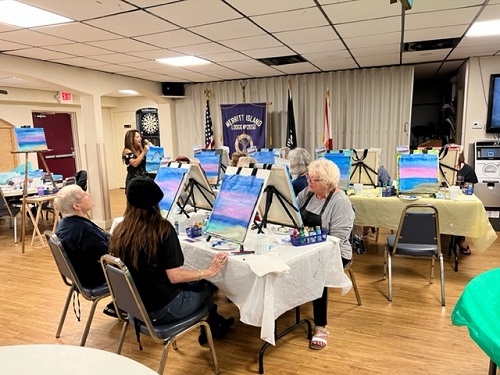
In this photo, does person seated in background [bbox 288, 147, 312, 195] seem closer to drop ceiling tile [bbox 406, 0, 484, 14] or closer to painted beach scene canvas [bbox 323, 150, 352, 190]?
painted beach scene canvas [bbox 323, 150, 352, 190]

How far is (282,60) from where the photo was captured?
5.38 metres

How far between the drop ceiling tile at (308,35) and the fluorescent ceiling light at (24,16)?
2119 mm

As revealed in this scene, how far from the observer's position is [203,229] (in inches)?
105

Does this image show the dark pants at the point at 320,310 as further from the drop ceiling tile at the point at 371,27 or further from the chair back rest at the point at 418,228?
the drop ceiling tile at the point at 371,27

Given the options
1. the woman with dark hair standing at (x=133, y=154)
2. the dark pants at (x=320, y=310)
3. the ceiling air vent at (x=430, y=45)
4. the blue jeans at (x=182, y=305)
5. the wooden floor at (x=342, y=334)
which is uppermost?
the ceiling air vent at (x=430, y=45)

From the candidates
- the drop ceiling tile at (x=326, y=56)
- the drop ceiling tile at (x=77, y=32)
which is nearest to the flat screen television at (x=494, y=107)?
the drop ceiling tile at (x=326, y=56)

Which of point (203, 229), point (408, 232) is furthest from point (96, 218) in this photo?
point (408, 232)

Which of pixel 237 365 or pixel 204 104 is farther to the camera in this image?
pixel 204 104

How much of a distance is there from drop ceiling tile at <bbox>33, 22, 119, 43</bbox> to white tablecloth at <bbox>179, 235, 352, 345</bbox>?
7.65 feet

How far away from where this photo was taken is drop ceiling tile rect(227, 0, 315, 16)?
9.30ft

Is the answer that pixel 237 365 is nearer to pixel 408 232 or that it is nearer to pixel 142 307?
pixel 142 307

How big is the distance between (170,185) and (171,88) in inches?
194

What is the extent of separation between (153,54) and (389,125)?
163 inches

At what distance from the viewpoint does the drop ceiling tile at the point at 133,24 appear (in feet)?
10.2
